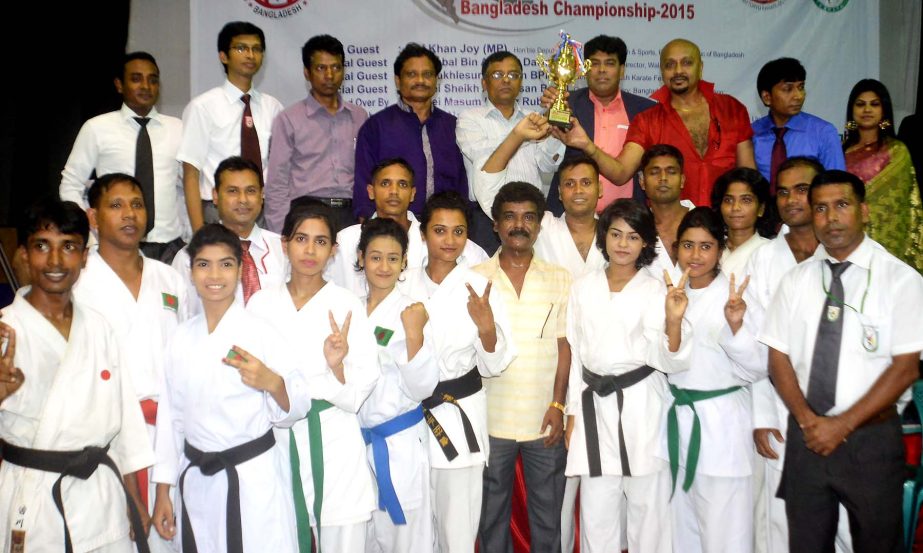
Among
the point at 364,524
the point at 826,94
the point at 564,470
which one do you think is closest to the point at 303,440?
the point at 364,524

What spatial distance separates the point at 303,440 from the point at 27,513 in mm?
959

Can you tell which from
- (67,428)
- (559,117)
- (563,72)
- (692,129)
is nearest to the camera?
(67,428)

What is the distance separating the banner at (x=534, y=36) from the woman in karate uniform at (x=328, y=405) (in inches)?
120

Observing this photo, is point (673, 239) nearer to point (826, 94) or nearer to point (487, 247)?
point (487, 247)

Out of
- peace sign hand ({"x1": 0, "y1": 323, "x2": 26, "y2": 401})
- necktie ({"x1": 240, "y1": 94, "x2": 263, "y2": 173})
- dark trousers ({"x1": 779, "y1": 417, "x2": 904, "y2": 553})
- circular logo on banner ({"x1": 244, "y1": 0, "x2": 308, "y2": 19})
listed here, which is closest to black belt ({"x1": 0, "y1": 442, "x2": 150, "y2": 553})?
peace sign hand ({"x1": 0, "y1": 323, "x2": 26, "y2": 401})

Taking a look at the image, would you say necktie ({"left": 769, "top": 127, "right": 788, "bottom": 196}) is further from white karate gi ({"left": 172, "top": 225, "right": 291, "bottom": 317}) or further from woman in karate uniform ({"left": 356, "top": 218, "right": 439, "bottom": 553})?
white karate gi ({"left": 172, "top": 225, "right": 291, "bottom": 317})

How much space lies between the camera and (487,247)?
14.9 ft

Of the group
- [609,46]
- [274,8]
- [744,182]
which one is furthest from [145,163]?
[744,182]

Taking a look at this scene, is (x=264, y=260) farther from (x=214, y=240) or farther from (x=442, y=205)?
(x=442, y=205)

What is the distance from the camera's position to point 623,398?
339cm

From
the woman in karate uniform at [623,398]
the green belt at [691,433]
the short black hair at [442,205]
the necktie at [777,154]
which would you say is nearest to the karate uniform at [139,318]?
the short black hair at [442,205]

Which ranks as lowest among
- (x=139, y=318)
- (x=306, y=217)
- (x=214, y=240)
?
(x=139, y=318)

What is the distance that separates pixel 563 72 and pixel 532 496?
2.16m

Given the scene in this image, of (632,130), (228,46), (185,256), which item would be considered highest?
(228,46)
